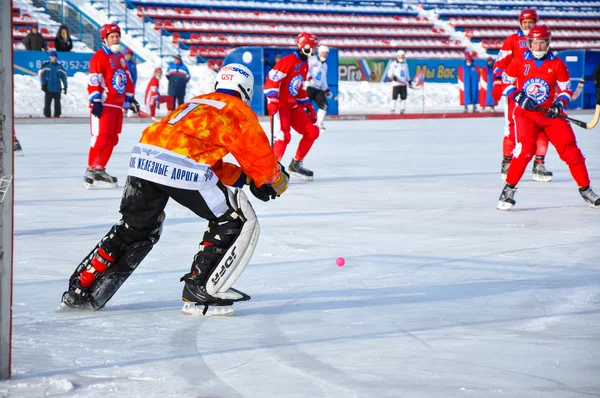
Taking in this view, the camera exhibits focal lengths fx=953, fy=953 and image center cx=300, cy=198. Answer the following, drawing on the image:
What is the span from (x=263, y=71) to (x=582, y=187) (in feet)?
54.7

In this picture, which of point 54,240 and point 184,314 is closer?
point 184,314

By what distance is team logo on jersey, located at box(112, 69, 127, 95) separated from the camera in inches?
363

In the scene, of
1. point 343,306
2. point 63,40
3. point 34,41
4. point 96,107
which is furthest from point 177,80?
point 343,306

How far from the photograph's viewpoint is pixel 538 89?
7668 mm

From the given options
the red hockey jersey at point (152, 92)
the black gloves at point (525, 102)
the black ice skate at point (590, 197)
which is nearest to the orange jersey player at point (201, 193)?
the black gloves at point (525, 102)

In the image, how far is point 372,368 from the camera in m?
3.28

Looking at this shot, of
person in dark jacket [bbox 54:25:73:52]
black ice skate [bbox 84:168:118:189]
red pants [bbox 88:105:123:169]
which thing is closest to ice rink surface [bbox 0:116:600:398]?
black ice skate [bbox 84:168:118:189]

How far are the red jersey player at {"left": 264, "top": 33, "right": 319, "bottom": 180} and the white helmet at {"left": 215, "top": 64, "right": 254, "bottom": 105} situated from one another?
5430 mm

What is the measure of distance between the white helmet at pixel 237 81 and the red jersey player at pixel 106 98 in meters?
5.13

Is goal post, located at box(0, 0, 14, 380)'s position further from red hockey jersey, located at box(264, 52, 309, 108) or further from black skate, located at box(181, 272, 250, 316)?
red hockey jersey, located at box(264, 52, 309, 108)

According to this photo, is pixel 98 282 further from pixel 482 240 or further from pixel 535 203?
pixel 535 203

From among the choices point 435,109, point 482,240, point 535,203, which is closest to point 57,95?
point 435,109

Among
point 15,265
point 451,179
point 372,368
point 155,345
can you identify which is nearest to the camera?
point 372,368

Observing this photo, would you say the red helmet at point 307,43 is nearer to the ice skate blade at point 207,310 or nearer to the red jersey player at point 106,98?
the red jersey player at point 106,98
